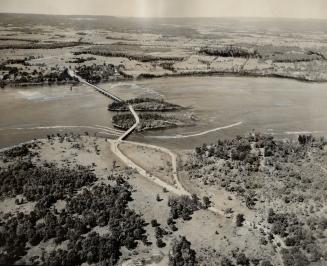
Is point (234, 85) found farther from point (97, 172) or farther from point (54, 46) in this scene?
point (54, 46)

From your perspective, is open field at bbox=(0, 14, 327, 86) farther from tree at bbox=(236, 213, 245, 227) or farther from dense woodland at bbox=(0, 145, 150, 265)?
tree at bbox=(236, 213, 245, 227)

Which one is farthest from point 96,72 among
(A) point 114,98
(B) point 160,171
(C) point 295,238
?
(C) point 295,238

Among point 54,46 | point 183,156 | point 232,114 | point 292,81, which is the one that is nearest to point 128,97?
point 232,114

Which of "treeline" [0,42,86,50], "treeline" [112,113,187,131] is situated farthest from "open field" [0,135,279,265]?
"treeline" [0,42,86,50]

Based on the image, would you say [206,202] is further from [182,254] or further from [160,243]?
[182,254]

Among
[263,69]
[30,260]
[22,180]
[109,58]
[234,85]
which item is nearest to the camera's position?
[30,260]

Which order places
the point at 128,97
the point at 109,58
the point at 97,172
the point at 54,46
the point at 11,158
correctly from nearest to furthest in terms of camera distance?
the point at 97,172
the point at 11,158
the point at 128,97
the point at 109,58
the point at 54,46

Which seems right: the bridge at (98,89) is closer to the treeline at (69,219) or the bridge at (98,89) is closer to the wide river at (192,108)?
the wide river at (192,108)
